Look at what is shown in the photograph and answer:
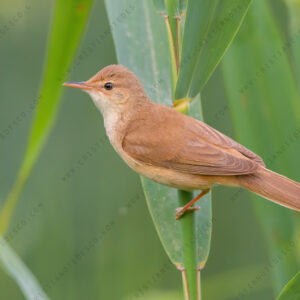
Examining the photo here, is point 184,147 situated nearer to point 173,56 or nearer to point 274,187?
point 274,187

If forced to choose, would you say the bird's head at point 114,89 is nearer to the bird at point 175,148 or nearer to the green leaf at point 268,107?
the bird at point 175,148

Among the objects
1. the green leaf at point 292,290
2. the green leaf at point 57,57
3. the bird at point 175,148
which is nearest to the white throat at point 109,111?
the bird at point 175,148

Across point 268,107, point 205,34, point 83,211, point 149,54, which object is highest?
point 205,34

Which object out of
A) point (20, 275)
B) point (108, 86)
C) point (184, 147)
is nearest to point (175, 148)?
point (184, 147)

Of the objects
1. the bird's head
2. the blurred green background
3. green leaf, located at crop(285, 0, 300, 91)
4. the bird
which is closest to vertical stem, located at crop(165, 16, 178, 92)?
the bird

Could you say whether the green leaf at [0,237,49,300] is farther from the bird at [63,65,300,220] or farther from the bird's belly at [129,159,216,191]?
the bird's belly at [129,159,216,191]
